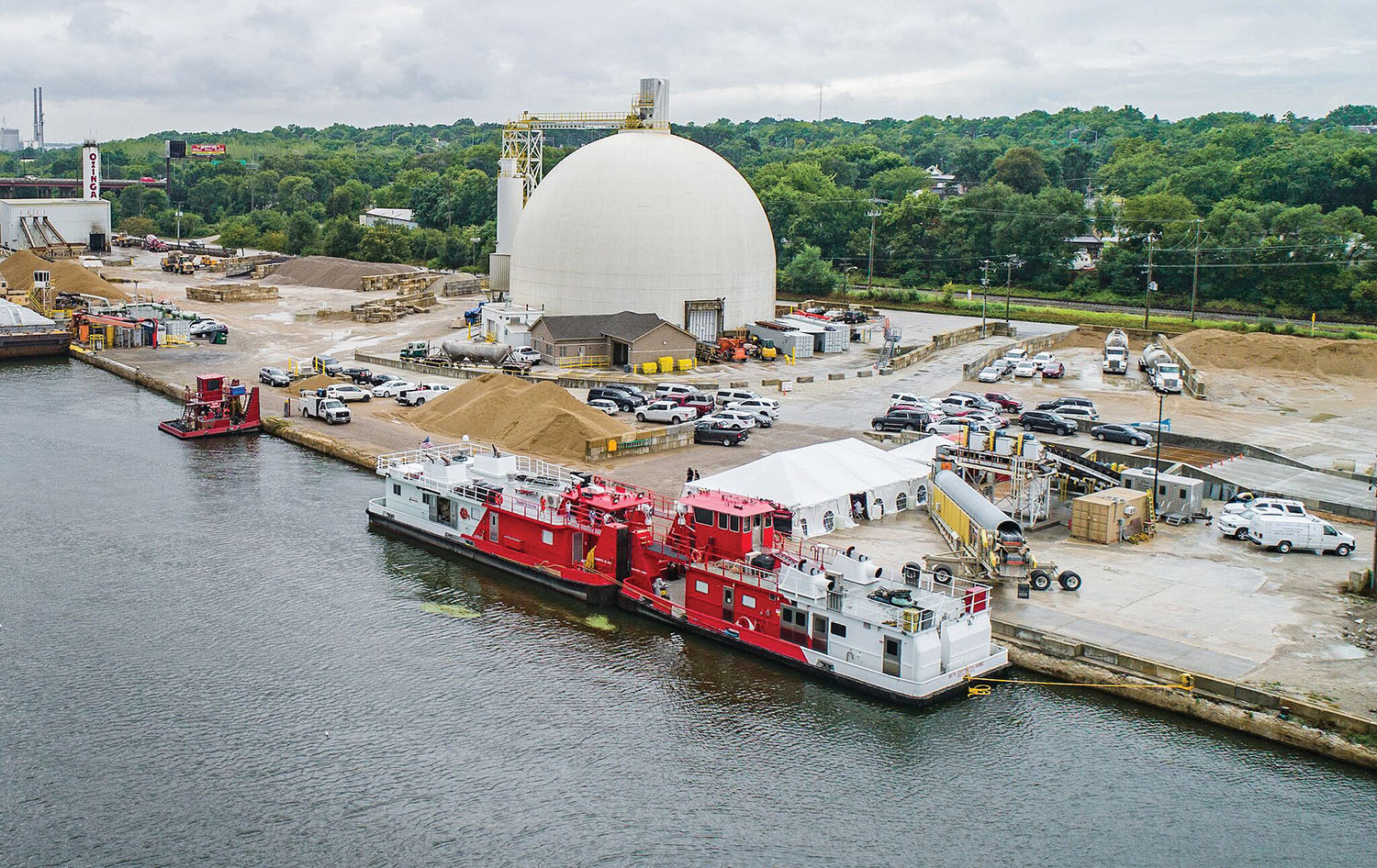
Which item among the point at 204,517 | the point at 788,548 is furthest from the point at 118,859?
the point at 204,517

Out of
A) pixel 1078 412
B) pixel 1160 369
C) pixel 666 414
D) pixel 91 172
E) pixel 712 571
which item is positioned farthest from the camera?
pixel 91 172

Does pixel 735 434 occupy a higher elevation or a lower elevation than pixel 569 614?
higher

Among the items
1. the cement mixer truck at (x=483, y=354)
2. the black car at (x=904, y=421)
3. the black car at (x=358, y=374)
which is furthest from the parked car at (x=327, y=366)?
the black car at (x=904, y=421)

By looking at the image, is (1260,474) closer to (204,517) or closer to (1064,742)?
(1064,742)

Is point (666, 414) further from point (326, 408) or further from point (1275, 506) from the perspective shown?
point (1275, 506)

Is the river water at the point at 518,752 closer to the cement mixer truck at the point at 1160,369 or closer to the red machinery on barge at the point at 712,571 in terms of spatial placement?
the red machinery on barge at the point at 712,571

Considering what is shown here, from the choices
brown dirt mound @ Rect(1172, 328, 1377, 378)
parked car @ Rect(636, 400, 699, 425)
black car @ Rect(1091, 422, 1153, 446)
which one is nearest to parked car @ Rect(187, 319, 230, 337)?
parked car @ Rect(636, 400, 699, 425)

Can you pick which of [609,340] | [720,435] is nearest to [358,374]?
[609,340]
